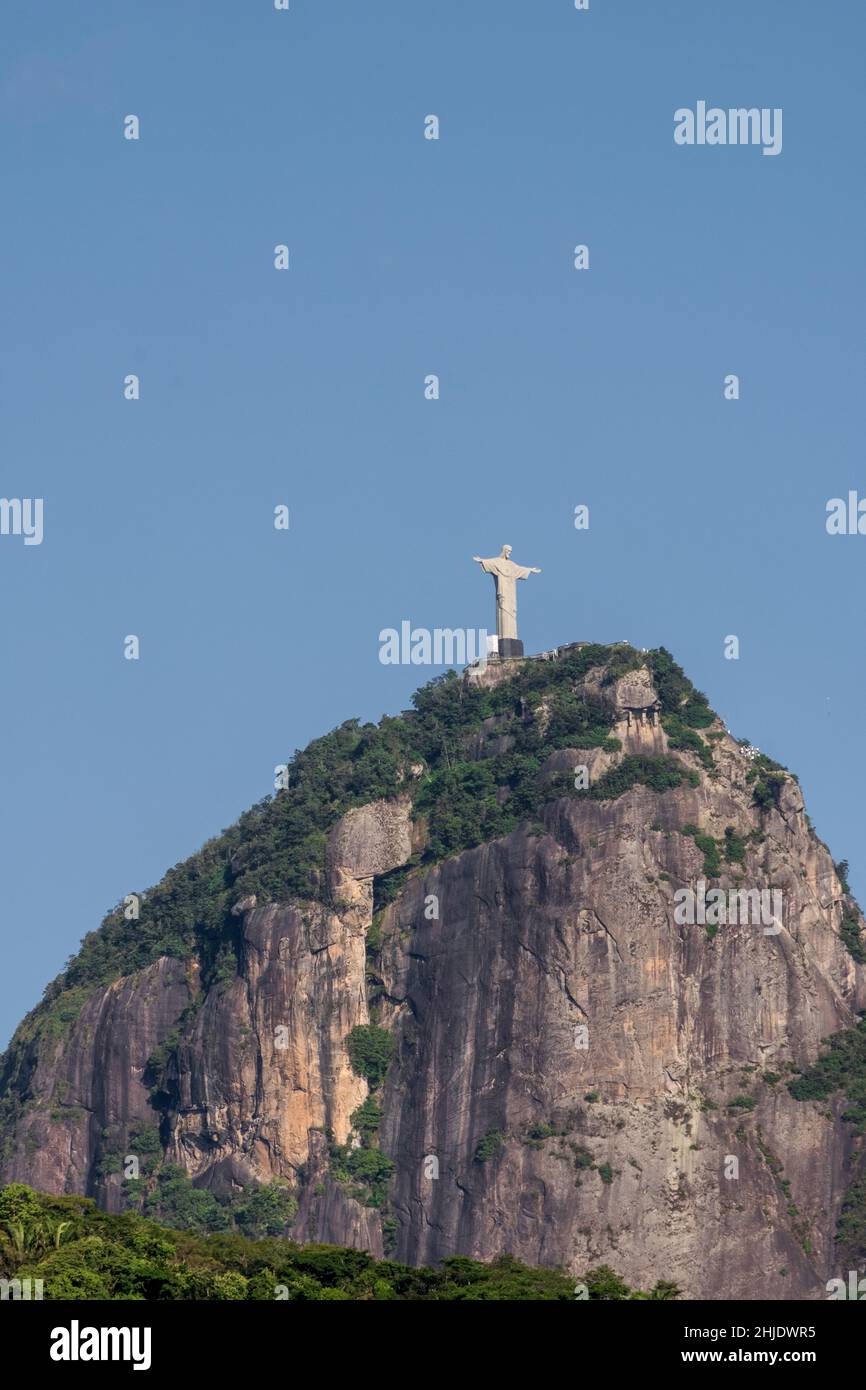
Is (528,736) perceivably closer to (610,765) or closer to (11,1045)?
(610,765)

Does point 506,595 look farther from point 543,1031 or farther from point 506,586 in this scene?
point 543,1031

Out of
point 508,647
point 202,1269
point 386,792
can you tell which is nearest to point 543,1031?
point 386,792

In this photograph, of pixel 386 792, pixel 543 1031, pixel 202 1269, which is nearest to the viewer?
pixel 202 1269

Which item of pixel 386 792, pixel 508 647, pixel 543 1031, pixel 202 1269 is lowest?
pixel 202 1269

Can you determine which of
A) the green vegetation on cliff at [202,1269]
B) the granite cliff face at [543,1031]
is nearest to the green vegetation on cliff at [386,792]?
the granite cliff face at [543,1031]

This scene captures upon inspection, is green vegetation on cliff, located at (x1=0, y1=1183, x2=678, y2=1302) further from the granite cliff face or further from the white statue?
the white statue

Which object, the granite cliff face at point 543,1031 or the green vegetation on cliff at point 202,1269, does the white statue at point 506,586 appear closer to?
the granite cliff face at point 543,1031

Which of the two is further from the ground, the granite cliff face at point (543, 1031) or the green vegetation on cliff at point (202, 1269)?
the granite cliff face at point (543, 1031)
